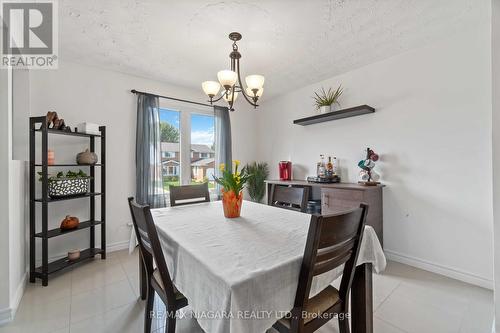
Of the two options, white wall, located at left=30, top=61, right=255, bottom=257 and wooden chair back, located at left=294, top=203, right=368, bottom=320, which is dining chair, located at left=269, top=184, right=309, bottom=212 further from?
white wall, located at left=30, top=61, right=255, bottom=257

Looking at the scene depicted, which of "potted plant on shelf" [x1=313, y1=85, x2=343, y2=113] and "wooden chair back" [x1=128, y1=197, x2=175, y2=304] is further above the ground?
"potted plant on shelf" [x1=313, y1=85, x2=343, y2=113]

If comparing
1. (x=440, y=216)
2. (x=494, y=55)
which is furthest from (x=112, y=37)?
(x=440, y=216)

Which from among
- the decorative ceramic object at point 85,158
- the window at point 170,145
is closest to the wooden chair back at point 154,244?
the decorative ceramic object at point 85,158

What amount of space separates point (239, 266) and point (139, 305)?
145 cm

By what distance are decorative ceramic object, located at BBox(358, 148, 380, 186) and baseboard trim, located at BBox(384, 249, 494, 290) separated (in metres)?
0.88

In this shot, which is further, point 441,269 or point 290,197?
point 441,269

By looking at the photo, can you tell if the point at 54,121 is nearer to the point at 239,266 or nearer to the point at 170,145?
the point at 170,145

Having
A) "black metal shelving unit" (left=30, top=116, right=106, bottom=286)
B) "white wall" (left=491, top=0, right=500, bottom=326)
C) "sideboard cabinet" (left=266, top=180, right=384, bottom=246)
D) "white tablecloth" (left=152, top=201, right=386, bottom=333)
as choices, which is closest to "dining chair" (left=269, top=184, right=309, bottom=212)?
"white tablecloth" (left=152, top=201, right=386, bottom=333)

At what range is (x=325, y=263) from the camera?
3.28 feet

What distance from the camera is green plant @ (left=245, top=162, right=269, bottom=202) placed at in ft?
13.6

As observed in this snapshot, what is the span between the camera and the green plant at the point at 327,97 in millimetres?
3123

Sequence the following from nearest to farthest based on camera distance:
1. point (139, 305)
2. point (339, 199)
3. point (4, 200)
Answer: point (4, 200), point (139, 305), point (339, 199)

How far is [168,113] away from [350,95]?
2.72 metres

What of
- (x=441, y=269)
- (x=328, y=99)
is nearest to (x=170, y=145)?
(x=328, y=99)
